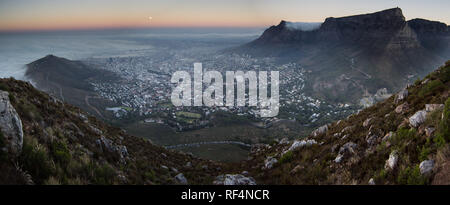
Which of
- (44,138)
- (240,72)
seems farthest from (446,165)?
(240,72)

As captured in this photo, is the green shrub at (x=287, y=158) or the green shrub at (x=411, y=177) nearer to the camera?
the green shrub at (x=411, y=177)

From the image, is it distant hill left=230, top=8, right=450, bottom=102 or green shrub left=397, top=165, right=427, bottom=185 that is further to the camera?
distant hill left=230, top=8, right=450, bottom=102

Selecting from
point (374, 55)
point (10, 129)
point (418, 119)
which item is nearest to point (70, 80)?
point (10, 129)

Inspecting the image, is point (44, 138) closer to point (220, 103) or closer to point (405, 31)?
point (220, 103)

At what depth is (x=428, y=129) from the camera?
5.48m

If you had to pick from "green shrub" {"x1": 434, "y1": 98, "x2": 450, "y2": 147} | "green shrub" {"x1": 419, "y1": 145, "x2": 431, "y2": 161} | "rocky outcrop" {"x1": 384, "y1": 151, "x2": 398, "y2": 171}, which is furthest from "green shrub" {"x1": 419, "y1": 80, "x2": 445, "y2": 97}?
"green shrub" {"x1": 419, "y1": 145, "x2": 431, "y2": 161}

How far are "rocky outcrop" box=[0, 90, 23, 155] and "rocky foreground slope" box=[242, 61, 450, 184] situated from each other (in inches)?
318

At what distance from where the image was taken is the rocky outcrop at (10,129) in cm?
459

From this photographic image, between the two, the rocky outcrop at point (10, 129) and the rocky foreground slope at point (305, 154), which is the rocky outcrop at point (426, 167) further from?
the rocky outcrop at point (10, 129)

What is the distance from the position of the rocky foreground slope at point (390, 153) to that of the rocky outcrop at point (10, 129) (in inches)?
318

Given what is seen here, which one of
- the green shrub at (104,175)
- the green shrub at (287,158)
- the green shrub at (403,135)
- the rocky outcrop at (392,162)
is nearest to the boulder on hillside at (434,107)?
the green shrub at (403,135)

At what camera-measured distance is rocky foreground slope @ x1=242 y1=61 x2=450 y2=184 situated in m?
4.66

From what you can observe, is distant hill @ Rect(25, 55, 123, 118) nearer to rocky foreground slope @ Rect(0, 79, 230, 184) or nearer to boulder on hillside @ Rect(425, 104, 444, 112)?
rocky foreground slope @ Rect(0, 79, 230, 184)
